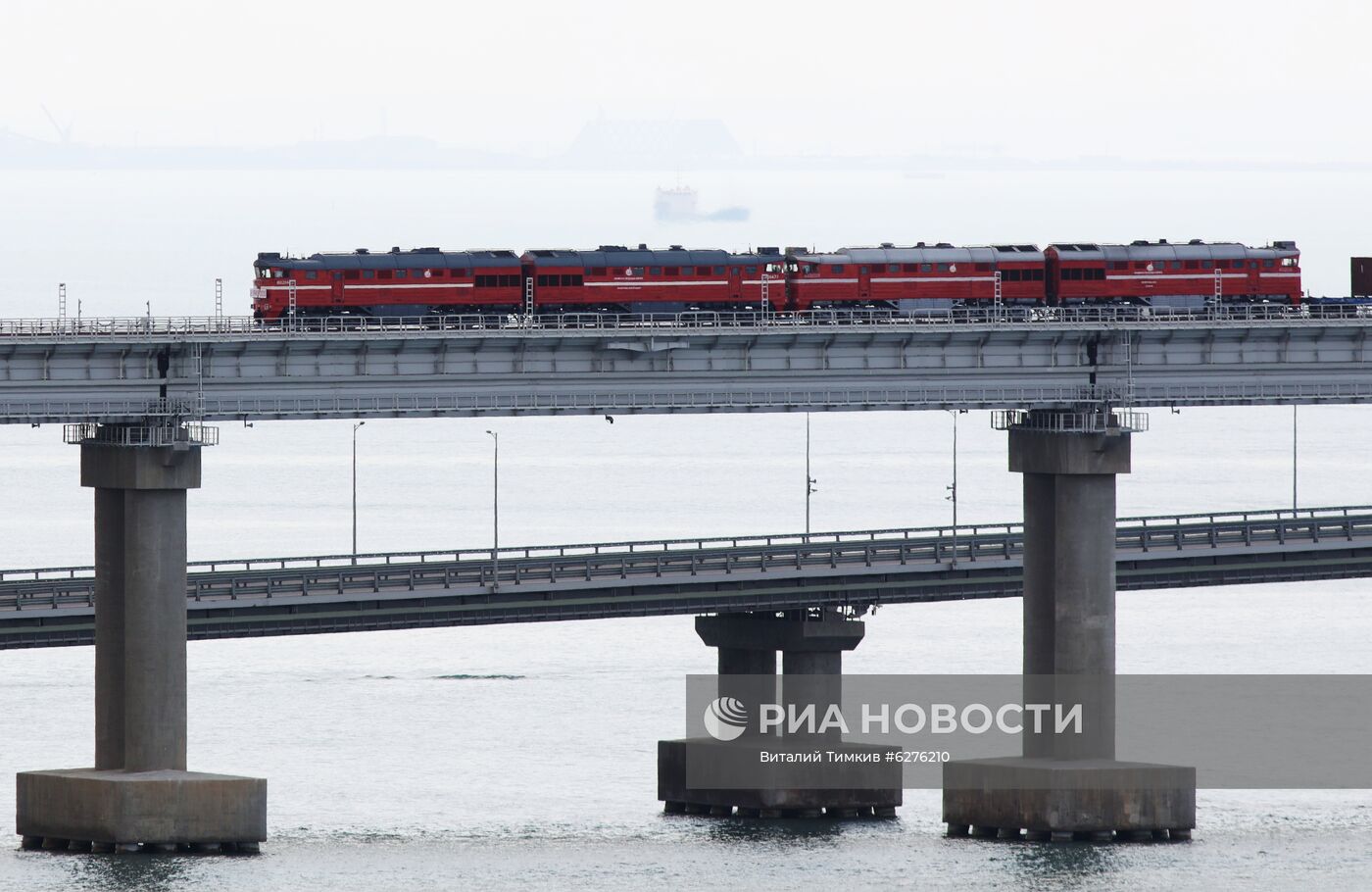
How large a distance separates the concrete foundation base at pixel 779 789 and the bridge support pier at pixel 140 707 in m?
16.7

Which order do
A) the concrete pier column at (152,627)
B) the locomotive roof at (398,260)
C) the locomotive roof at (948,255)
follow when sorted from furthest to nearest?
the locomotive roof at (948,255) → the locomotive roof at (398,260) → the concrete pier column at (152,627)

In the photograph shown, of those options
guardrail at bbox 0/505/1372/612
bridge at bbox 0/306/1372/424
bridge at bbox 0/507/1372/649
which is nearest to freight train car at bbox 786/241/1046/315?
bridge at bbox 0/306/1372/424

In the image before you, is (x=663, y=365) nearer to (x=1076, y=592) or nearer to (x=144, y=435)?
(x=1076, y=592)

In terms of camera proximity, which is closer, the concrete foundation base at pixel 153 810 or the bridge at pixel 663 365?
the concrete foundation base at pixel 153 810

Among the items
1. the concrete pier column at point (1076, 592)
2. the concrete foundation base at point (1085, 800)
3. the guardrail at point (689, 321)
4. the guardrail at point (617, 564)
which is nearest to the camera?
the guardrail at point (689, 321)

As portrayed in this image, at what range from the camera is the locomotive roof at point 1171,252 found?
97188 millimetres

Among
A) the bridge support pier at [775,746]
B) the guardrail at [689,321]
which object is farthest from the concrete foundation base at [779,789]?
the guardrail at [689,321]

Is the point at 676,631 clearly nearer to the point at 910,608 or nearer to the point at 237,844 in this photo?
the point at 910,608

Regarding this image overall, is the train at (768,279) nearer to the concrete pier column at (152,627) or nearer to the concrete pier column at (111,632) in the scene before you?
the concrete pier column at (111,632)

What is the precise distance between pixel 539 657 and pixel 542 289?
1864 inches

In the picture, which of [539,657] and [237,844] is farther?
[539,657]

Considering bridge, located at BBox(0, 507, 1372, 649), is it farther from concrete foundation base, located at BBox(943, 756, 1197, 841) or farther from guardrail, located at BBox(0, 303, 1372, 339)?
concrete foundation base, located at BBox(943, 756, 1197, 841)

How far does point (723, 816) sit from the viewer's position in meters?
90.2

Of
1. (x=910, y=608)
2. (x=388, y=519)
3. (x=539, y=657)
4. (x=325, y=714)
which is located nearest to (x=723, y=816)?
(x=325, y=714)
